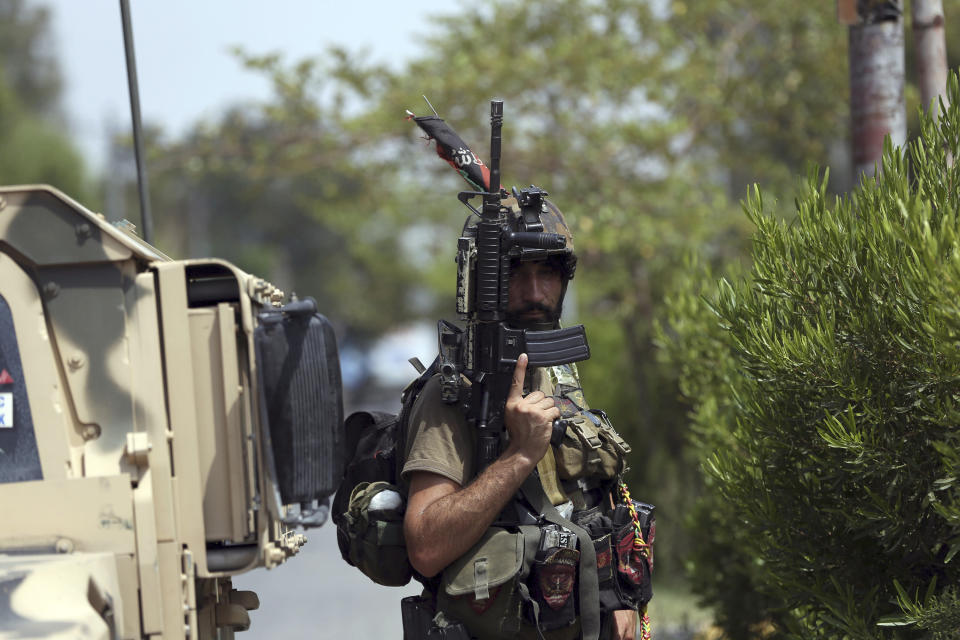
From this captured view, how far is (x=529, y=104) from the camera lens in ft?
37.0

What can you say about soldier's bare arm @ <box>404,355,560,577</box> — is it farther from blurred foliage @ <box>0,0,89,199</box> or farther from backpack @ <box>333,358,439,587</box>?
blurred foliage @ <box>0,0,89,199</box>

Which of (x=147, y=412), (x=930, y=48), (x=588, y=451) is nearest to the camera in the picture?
(x=147, y=412)

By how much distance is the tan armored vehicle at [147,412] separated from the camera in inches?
107

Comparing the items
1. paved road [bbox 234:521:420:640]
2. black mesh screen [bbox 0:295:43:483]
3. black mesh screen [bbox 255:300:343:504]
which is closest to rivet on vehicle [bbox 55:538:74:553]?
black mesh screen [bbox 0:295:43:483]

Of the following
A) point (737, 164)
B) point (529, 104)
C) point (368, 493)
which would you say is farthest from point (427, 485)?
point (737, 164)

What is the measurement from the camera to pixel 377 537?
3346mm

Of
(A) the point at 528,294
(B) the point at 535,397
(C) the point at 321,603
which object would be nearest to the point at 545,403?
(B) the point at 535,397

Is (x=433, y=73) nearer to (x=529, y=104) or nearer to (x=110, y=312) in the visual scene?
(x=529, y=104)

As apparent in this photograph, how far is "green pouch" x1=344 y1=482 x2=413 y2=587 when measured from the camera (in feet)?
11.0

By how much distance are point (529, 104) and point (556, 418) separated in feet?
27.4

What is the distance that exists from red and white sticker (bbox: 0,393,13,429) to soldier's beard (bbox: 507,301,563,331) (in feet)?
4.60

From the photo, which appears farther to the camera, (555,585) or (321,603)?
(321,603)

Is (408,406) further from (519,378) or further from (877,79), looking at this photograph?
(877,79)

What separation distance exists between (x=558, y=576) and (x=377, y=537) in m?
0.53
